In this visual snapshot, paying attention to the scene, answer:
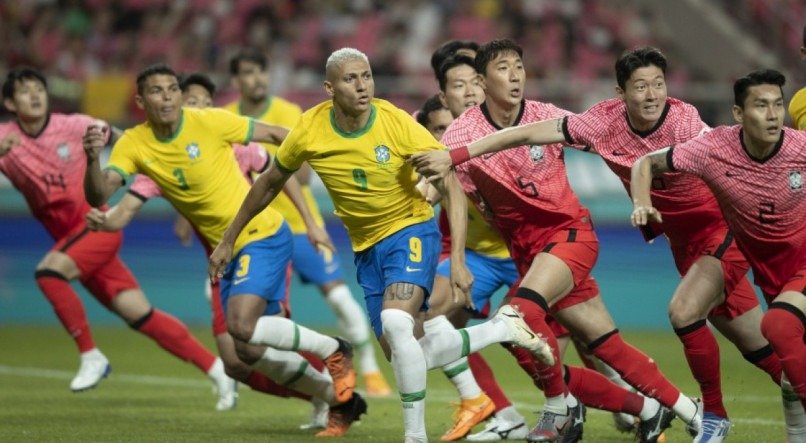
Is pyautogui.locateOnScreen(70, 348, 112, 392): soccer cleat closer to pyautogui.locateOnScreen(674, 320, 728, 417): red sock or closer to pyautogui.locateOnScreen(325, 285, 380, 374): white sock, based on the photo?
pyautogui.locateOnScreen(325, 285, 380, 374): white sock

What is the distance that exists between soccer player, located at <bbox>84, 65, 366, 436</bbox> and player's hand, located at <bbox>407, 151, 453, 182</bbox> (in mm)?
1935

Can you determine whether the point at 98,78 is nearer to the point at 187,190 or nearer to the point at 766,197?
the point at 187,190

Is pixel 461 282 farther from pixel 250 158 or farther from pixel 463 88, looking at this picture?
pixel 250 158

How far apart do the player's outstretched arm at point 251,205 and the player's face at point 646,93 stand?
6.97ft

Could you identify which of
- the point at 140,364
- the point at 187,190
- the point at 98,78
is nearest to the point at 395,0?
the point at 98,78

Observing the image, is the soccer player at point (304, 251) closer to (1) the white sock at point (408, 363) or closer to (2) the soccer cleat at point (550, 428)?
(2) the soccer cleat at point (550, 428)

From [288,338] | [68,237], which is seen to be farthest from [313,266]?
[288,338]

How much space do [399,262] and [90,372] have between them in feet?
14.7

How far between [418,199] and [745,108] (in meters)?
2.11

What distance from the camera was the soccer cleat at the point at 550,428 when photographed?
28.0 feet

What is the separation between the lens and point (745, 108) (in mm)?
7617

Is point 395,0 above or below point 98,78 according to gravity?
above

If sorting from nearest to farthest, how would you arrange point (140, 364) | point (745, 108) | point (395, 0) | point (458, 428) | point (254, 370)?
point (745, 108) → point (458, 428) → point (254, 370) → point (140, 364) → point (395, 0)

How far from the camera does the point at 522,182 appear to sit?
8.77m
